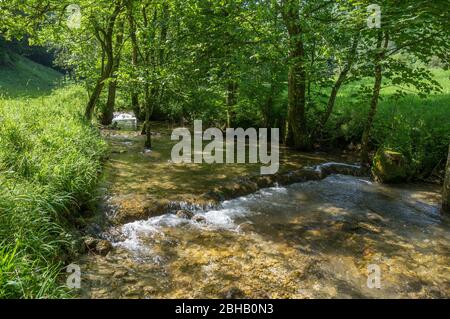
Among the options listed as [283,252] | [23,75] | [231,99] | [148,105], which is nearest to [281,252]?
[283,252]

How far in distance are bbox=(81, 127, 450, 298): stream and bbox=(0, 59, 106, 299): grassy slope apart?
0.63 metres

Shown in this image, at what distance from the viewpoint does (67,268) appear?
15.7 ft

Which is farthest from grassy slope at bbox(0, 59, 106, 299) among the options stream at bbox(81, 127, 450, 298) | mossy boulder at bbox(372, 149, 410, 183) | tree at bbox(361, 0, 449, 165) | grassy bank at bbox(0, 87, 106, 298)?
mossy boulder at bbox(372, 149, 410, 183)

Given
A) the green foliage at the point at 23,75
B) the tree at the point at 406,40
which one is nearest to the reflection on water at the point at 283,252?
the tree at the point at 406,40

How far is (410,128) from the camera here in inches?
408

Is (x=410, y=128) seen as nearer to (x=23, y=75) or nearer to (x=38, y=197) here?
(x=38, y=197)

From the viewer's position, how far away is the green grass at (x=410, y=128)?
9.77 m

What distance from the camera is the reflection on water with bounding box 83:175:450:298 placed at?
466 centimetres

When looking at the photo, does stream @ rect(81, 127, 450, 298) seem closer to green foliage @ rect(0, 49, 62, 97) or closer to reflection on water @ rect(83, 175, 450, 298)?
reflection on water @ rect(83, 175, 450, 298)

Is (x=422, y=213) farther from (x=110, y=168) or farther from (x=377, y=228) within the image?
(x=110, y=168)

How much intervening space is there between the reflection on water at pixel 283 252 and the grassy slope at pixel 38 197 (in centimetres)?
66
